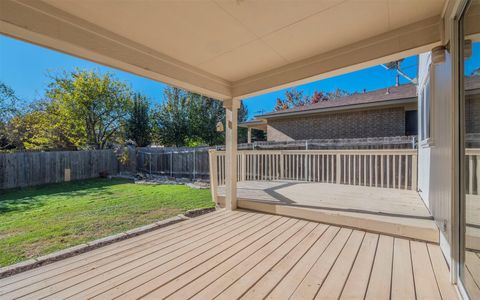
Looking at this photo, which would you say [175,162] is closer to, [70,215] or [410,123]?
[70,215]

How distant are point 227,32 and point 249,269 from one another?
2.41 metres

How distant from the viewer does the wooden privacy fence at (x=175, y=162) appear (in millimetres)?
9539

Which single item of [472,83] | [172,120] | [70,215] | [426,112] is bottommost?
[70,215]

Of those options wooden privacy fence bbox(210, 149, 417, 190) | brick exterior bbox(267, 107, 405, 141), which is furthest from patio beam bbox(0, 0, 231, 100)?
brick exterior bbox(267, 107, 405, 141)

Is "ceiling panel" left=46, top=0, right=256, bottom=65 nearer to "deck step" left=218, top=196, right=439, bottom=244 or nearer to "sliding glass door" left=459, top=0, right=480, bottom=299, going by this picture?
"sliding glass door" left=459, top=0, right=480, bottom=299

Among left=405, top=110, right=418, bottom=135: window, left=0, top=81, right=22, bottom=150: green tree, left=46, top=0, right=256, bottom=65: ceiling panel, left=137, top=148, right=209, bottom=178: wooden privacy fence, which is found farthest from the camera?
left=0, top=81, right=22, bottom=150: green tree

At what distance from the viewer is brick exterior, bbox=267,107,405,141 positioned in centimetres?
731

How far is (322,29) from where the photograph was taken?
7.45 ft

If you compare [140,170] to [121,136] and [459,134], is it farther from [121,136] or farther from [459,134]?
[459,134]

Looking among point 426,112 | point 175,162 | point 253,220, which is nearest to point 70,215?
point 253,220

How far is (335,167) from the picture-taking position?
20.6 feet

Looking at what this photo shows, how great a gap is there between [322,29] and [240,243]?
2588 millimetres

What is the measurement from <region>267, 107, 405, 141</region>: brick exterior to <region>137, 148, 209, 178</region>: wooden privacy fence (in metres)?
3.57

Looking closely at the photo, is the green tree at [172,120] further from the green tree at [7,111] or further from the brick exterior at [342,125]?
the brick exterior at [342,125]
